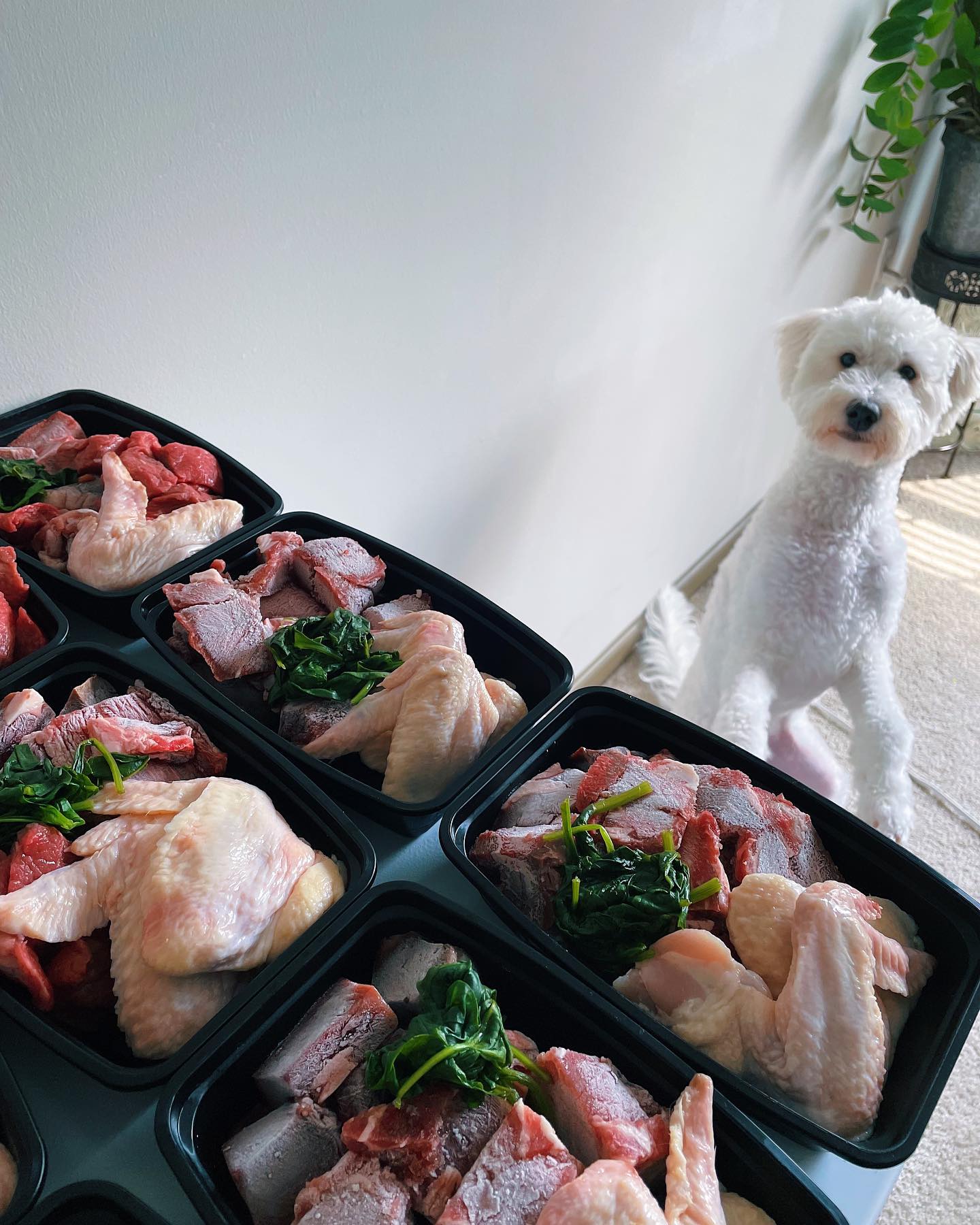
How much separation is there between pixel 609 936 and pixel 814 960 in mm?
149

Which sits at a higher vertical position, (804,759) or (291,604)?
(291,604)

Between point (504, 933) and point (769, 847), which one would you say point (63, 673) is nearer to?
point (504, 933)

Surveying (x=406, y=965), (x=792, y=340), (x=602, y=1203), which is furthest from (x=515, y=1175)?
(x=792, y=340)

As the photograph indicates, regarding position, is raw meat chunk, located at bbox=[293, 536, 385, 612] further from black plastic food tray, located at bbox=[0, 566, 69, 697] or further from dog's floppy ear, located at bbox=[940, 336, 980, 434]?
dog's floppy ear, located at bbox=[940, 336, 980, 434]

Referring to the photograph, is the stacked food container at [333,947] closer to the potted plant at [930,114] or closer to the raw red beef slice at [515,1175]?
the raw red beef slice at [515,1175]

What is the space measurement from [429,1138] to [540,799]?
0.29 meters

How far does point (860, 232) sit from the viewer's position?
2559 millimetres

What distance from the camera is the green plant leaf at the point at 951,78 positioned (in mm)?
2428

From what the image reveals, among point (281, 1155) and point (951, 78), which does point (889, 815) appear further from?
point (951, 78)

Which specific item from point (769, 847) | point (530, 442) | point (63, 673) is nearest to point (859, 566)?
point (530, 442)

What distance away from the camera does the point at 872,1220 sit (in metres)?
0.63

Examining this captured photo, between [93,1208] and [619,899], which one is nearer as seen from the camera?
[93,1208]

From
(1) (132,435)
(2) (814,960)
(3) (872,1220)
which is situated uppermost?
(1) (132,435)

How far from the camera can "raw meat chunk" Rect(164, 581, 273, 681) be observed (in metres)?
0.84
